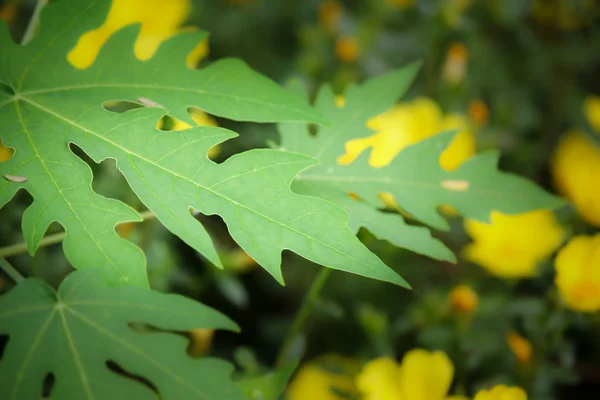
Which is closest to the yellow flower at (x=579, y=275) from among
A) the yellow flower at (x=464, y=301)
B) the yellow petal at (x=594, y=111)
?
the yellow flower at (x=464, y=301)

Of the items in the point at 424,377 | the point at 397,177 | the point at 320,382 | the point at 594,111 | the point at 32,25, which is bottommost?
the point at 320,382

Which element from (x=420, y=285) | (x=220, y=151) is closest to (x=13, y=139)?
(x=220, y=151)

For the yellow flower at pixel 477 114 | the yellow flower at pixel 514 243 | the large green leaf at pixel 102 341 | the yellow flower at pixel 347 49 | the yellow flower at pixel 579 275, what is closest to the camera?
the large green leaf at pixel 102 341

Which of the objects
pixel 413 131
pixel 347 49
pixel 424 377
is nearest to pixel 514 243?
pixel 413 131

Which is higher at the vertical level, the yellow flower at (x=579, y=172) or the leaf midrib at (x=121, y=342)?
the leaf midrib at (x=121, y=342)

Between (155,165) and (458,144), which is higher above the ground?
(155,165)

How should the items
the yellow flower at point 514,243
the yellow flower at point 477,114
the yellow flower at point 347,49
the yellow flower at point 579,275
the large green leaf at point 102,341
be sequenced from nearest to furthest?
the large green leaf at point 102,341 < the yellow flower at point 579,275 < the yellow flower at point 514,243 < the yellow flower at point 477,114 < the yellow flower at point 347,49

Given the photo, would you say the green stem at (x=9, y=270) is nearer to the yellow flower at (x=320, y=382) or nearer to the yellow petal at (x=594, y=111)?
the yellow flower at (x=320, y=382)

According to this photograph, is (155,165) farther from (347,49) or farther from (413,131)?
(347,49)
